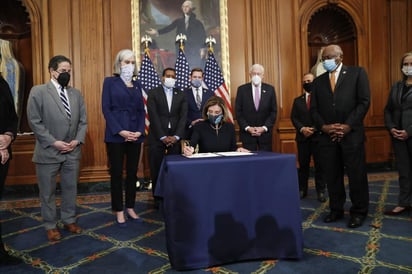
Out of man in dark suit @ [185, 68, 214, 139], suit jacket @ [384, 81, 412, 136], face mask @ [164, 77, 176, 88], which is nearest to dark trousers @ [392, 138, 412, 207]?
suit jacket @ [384, 81, 412, 136]

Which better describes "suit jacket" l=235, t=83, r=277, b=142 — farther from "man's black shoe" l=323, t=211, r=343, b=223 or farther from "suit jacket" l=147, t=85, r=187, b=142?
"man's black shoe" l=323, t=211, r=343, b=223

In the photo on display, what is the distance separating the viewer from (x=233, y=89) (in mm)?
6684

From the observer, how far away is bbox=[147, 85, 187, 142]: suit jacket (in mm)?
4324

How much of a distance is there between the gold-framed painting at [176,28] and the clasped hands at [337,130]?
339 centimetres

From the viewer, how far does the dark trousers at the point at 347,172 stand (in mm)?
3445

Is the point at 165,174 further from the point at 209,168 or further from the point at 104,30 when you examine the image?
the point at 104,30

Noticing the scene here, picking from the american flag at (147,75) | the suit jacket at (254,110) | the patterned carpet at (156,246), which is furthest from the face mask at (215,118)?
the american flag at (147,75)

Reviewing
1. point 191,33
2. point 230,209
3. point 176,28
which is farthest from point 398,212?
point 176,28

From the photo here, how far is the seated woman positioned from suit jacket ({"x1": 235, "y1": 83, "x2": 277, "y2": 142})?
143 cm

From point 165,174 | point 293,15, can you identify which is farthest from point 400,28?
point 165,174

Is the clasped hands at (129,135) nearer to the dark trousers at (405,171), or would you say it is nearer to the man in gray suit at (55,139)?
the man in gray suit at (55,139)

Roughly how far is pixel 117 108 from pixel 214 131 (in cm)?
117

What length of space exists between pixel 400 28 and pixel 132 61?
6542 millimetres

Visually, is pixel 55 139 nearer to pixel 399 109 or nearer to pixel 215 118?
pixel 215 118
